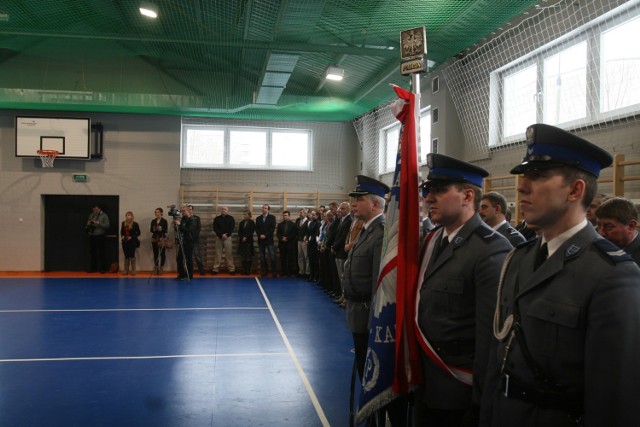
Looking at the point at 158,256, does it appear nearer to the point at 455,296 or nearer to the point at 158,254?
the point at 158,254

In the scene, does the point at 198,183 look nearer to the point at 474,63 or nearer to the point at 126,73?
the point at 126,73

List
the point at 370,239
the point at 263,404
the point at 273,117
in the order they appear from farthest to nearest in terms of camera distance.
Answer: the point at 273,117, the point at 263,404, the point at 370,239

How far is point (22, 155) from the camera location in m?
12.6

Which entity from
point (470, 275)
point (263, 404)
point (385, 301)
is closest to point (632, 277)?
point (470, 275)

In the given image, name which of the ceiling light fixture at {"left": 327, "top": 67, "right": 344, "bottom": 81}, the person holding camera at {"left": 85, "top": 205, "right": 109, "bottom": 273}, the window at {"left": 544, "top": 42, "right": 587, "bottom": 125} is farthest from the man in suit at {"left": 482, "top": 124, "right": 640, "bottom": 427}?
the person holding camera at {"left": 85, "top": 205, "right": 109, "bottom": 273}

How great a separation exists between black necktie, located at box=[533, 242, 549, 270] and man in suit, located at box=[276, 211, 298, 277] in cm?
1124

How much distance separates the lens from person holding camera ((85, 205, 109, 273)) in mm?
12578

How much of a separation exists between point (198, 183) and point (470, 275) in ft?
42.0

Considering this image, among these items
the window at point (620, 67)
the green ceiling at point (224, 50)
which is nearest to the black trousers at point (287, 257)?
the green ceiling at point (224, 50)

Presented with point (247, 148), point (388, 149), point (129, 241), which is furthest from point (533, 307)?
point (247, 148)

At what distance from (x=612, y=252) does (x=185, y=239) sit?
11.3 m

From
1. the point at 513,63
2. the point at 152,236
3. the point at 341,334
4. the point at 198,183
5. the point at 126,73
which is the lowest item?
the point at 341,334

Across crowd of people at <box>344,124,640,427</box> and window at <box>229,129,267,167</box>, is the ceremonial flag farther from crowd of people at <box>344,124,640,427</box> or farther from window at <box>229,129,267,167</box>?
window at <box>229,129,267,167</box>

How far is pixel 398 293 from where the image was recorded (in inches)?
89.1
